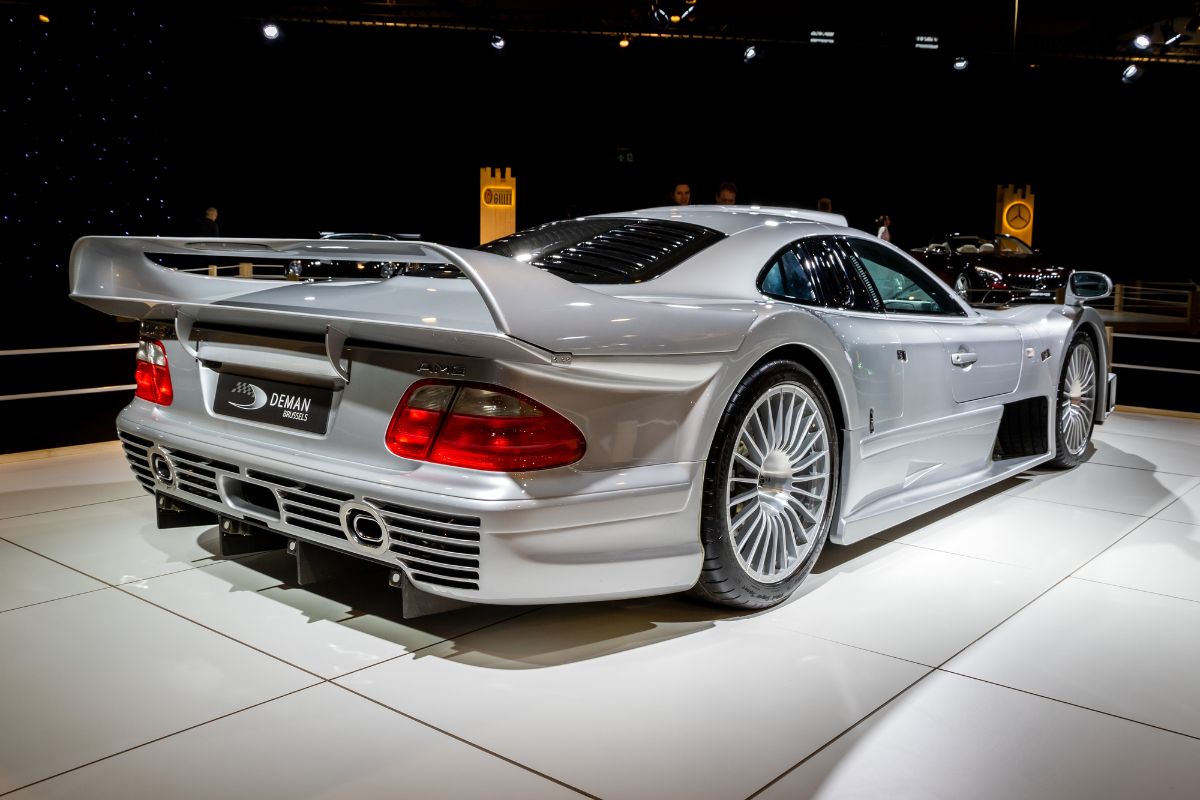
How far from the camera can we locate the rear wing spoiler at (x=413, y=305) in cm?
213

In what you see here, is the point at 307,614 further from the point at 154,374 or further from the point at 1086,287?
the point at 1086,287

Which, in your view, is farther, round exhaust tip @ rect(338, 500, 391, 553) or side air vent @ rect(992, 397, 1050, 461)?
side air vent @ rect(992, 397, 1050, 461)

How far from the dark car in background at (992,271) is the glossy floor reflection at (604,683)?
10.4m

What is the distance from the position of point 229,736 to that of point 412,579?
52cm

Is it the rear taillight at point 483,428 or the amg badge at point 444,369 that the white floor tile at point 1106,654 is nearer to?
the rear taillight at point 483,428

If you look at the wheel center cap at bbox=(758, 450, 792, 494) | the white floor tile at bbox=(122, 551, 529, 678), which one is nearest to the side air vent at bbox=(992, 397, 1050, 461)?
the wheel center cap at bbox=(758, 450, 792, 494)

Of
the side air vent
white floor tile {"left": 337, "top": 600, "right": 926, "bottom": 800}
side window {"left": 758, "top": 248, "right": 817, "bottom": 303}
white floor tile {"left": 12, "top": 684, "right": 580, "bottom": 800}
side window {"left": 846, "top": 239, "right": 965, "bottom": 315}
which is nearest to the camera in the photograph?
white floor tile {"left": 12, "top": 684, "right": 580, "bottom": 800}

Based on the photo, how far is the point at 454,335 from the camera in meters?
2.11

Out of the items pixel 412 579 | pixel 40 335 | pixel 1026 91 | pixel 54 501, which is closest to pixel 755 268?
pixel 412 579

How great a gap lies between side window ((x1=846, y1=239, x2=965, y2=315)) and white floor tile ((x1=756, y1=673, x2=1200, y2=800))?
171 cm

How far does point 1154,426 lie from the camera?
259 inches

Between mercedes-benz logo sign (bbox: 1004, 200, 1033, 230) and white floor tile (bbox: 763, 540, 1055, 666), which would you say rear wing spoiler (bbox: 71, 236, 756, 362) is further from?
mercedes-benz logo sign (bbox: 1004, 200, 1033, 230)

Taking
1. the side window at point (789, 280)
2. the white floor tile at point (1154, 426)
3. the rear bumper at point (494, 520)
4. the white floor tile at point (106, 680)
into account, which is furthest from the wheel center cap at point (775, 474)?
the white floor tile at point (1154, 426)

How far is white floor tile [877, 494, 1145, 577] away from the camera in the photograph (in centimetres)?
354
